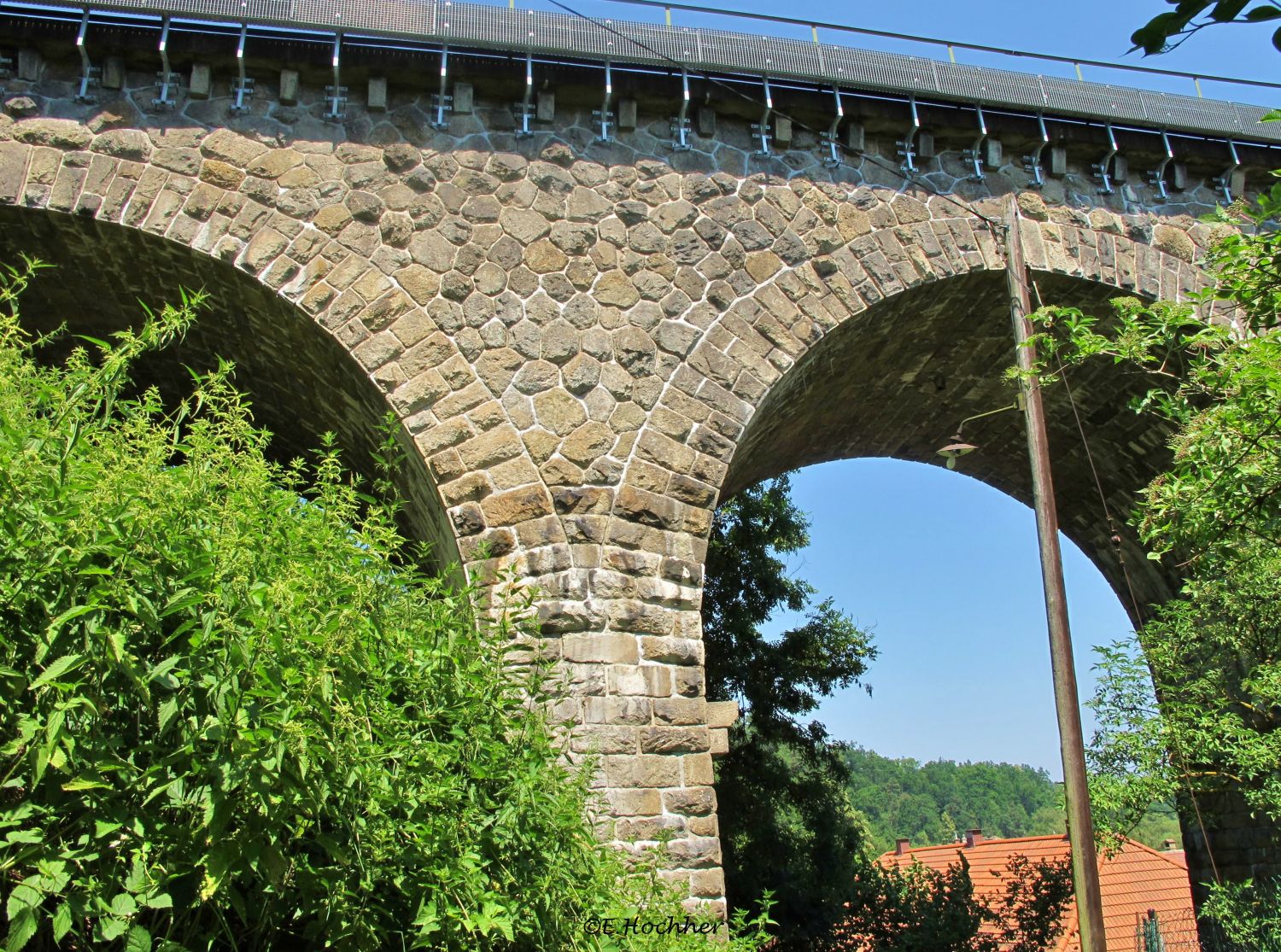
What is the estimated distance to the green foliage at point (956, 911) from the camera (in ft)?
35.3

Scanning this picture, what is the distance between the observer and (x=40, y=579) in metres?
2.92

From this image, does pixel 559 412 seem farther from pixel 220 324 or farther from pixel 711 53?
pixel 711 53

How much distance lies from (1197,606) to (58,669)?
756 cm

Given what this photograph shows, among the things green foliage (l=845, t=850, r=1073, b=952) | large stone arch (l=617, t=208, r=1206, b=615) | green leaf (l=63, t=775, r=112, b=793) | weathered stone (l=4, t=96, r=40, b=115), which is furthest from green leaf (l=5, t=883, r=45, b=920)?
green foliage (l=845, t=850, r=1073, b=952)

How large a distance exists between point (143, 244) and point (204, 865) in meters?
4.24

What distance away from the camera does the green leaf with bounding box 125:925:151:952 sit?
9.68ft

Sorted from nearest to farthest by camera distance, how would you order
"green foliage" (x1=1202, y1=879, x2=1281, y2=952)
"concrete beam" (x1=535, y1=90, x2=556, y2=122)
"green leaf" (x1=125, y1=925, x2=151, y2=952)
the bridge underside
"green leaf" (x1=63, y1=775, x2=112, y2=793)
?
"green leaf" (x1=63, y1=775, x2=112, y2=793)
"green leaf" (x1=125, y1=925, x2=151, y2=952)
"concrete beam" (x1=535, y1=90, x2=556, y2=122)
the bridge underside
"green foliage" (x1=1202, y1=879, x2=1281, y2=952)

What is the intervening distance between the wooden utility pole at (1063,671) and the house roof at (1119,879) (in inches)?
429

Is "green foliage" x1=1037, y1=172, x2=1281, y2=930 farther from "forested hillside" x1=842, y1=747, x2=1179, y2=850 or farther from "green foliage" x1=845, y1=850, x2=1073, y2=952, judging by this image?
"forested hillside" x1=842, y1=747, x2=1179, y2=850

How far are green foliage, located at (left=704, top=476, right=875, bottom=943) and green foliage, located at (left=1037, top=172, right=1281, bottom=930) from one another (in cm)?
509

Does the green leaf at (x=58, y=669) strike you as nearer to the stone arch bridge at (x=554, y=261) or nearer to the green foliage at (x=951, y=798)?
the stone arch bridge at (x=554, y=261)

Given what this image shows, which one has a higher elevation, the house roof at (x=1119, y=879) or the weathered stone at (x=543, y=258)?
the weathered stone at (x=543, y=258)

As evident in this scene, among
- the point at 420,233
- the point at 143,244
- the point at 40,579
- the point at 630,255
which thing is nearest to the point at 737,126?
the point at 630,255

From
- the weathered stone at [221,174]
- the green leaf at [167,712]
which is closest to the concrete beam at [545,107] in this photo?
the weathered stone at [221,174]
